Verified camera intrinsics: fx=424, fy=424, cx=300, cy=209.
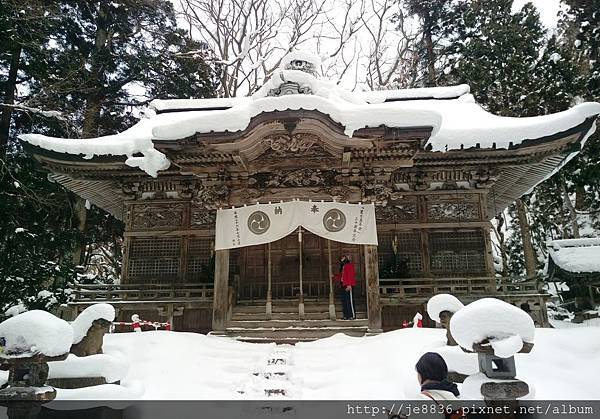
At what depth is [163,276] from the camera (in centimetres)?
1083

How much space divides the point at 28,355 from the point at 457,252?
9.11 meters

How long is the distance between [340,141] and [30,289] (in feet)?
30.4

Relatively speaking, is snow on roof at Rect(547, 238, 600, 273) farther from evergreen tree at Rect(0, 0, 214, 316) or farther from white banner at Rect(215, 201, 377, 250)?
evergreen tree at Rect(0, 0, 214, 316)

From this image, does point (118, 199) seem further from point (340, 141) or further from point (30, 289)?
point (340, 141)

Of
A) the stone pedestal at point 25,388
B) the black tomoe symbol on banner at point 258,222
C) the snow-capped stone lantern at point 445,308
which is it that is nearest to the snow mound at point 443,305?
the snow-capped stone lantern at point 445,308

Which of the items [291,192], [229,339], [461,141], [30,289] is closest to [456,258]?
[461,141]

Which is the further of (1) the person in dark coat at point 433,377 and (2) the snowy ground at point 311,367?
(2) the snowy ground at point 311,367

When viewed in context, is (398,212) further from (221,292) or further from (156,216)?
(156,216)

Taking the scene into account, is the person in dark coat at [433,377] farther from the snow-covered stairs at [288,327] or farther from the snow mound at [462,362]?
the snow-covered stairs at [288,327]

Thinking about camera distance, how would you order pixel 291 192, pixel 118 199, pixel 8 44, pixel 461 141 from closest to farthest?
pixel 461 141
pixel 291 192
pixel 8 44
pixel 118 199

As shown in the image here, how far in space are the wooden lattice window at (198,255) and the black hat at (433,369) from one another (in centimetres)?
822

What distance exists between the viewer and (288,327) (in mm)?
8695

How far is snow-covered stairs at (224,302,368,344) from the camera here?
27.6 ft

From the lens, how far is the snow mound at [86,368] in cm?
440
